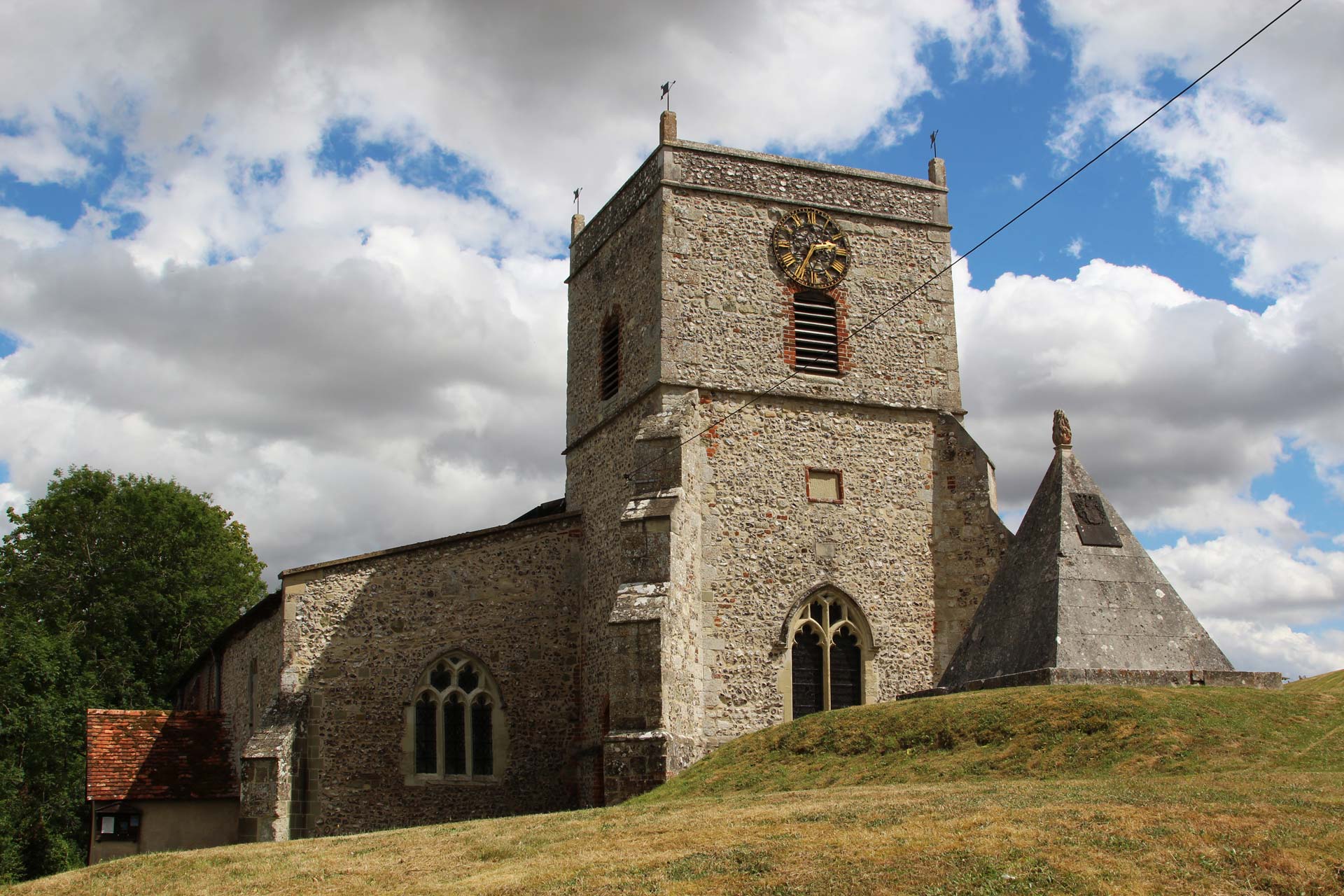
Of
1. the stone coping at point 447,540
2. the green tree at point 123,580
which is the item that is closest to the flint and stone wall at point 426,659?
the stone coping at point 447,540

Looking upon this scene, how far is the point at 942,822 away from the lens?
11344mm

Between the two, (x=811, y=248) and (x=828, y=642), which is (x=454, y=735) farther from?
(x=811, y=248)

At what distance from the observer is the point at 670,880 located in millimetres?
10406

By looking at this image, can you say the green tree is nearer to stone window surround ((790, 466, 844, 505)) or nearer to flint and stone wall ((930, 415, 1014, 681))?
stone window surround ((790, 466, 844, 505))

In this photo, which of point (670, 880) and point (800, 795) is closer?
point (670, 880)

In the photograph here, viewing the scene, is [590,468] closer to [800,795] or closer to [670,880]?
[800,795]

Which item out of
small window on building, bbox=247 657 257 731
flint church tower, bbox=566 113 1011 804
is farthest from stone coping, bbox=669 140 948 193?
small window on building, bbox=247 657 257 731

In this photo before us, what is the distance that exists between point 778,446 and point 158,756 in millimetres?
13438

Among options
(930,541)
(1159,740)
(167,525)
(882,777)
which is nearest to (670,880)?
(882,777)

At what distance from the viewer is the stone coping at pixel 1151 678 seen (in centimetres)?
1673

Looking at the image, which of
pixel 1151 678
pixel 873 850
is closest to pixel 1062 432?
pixel 1151 678

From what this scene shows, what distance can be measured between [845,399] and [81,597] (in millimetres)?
25912

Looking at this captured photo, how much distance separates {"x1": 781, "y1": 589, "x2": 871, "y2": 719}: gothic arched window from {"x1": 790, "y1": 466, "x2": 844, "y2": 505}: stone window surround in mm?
1627

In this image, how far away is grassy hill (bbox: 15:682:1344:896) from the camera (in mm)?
9766
